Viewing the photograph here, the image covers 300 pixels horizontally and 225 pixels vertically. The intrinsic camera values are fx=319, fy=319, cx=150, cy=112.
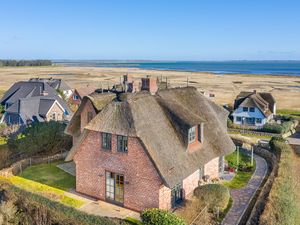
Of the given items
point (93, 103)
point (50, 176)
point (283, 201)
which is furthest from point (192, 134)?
point (50, 176)

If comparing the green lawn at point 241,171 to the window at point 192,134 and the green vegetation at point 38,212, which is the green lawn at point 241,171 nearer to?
the window at point 192,134

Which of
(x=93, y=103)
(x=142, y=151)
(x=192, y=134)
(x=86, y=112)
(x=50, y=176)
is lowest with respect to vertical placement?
(x=50, y=176)

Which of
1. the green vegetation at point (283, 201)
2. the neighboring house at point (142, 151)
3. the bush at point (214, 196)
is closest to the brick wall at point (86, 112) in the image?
the neighboring house at point (142, 151)

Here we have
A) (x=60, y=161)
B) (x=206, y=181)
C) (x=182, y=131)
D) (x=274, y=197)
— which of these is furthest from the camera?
(x=60, y=161)

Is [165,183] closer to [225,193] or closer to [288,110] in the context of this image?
[225,193]

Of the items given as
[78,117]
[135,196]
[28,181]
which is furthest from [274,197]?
[28,181]

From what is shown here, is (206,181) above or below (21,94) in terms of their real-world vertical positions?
below

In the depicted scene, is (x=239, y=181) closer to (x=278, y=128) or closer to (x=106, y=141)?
(x=106, y=141)
